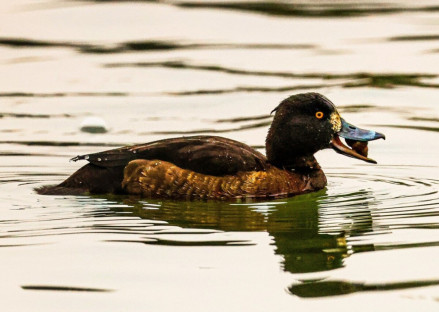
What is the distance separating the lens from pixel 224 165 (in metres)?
10.6

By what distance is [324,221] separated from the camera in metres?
9.78

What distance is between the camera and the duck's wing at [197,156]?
1059 cm

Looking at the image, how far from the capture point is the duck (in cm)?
1058

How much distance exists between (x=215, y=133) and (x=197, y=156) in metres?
3.60

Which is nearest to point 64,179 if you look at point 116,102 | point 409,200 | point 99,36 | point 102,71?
point 409,200

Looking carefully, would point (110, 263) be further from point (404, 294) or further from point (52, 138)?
point (52, 138)

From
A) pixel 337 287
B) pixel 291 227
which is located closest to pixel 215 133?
pixel 291 227

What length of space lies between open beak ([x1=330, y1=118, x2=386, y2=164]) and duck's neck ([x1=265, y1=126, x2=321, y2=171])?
0.27m

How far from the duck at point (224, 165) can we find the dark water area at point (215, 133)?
13cm

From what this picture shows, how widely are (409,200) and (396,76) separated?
20.4 ft

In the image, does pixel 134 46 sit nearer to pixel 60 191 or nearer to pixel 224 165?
pixel 60 191

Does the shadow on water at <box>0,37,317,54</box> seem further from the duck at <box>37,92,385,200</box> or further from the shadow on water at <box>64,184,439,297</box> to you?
the shadow on water at <box>64,184,439,297</box>

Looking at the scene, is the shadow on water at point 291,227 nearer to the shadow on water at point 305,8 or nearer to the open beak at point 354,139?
the open beak at point 354,139

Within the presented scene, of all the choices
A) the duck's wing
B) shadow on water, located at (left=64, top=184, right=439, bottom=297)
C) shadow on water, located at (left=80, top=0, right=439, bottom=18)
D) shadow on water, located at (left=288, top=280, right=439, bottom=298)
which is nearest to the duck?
the duck's wing
